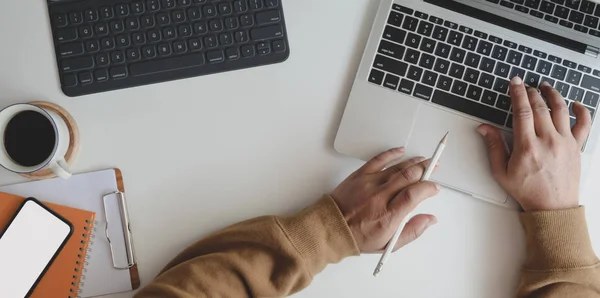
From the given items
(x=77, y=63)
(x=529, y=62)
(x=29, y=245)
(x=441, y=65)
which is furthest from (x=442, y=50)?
(x=29, y=245)

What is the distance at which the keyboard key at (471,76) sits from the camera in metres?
0.82

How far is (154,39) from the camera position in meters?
0.82

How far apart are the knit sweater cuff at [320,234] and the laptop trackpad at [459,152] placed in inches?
6.3

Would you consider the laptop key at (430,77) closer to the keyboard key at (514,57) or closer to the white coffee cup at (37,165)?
the keyboard key at (514,57)

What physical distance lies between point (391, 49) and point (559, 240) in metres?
0.38

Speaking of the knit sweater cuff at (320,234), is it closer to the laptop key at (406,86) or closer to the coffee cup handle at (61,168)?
the laptop key at (406,86)

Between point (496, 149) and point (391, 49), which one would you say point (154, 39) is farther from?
point (496, 149)

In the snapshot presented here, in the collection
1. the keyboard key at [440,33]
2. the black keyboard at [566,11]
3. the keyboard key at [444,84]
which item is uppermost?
the black keyboard at [566,11]

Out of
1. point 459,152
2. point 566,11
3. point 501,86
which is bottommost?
point 459,152

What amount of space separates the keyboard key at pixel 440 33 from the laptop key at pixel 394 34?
5cm

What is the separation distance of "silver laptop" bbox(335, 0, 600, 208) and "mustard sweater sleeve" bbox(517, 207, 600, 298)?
85mm

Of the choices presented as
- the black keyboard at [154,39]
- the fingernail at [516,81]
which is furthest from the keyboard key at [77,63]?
the fingernail at [516,81]

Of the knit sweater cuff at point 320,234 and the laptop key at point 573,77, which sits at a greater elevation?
the laptop key at point 573,77

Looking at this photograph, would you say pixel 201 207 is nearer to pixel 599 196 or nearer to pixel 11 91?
pixel 11 91
